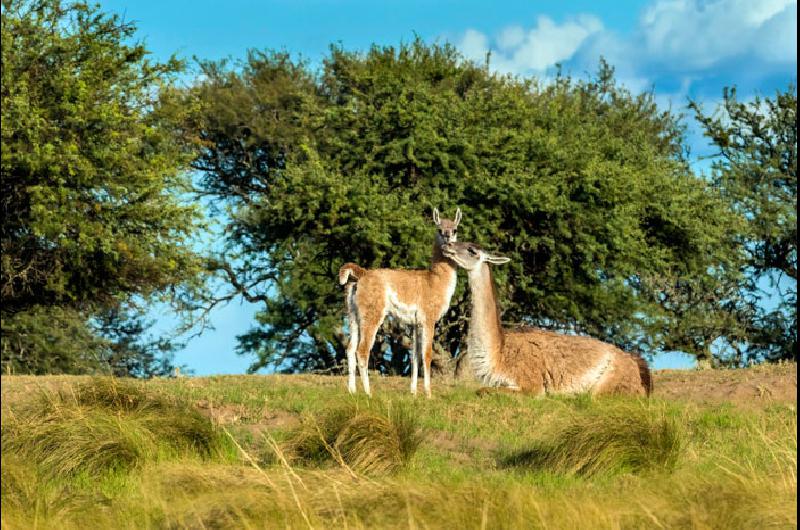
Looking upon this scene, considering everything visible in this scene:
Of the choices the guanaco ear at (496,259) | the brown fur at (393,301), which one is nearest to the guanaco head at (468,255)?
the guanaco ear at (496,259)

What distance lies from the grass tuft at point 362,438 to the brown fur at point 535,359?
5.08m

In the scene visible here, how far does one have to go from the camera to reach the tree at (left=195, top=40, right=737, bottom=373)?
26375 mm

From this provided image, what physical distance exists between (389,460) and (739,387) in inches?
325

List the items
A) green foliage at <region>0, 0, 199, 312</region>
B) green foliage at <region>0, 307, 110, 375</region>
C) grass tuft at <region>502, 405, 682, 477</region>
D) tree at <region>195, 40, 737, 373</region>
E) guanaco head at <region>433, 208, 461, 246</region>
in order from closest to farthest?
1. grass tuft at <region>502, 405, 682, 477</region>
2. guanaco head at <region>433, 208, 461, 246</region>
3. green foliage at <region>0, 0, 199, 312</region>
4. tree at <region>195, 40, 737, 373</region>
5. green foliage at <region>0, 307, 110, 375</region>

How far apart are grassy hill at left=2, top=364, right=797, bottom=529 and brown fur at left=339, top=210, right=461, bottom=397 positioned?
2.79 feet

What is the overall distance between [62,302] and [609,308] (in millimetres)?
14561

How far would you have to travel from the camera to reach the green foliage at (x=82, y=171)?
2161cm

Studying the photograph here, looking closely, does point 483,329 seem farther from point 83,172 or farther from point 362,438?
point 83,172

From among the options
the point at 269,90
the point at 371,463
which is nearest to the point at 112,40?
the point at 269,90

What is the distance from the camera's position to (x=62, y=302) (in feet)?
82.6

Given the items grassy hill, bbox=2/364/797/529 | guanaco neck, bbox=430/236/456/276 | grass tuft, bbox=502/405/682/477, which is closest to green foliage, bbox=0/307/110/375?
grassy hill, bbox=2/364/797/529

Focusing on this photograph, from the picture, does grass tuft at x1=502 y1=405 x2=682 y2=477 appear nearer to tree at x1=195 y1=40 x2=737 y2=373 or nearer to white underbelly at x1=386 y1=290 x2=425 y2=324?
white underbelly at x1=386 y1=290 x2=425 y2=324

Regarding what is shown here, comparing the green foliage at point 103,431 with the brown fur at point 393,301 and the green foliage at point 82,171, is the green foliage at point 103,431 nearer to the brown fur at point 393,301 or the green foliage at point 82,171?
the brown fur at point 393,301

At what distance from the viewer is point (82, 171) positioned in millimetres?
21938
